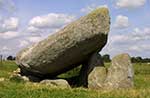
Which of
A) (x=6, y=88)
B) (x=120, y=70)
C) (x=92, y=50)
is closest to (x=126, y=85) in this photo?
(x=120, y=70)

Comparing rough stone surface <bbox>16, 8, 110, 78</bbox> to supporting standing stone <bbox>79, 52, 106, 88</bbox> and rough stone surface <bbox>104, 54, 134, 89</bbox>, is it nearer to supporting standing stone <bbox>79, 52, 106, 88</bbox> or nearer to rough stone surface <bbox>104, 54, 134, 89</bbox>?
supporting standing stone <bbox>79, 52, 106, 88</bbox>

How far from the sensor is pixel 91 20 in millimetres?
22859

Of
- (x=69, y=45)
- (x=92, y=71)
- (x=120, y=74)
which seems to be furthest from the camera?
(x=92, y=71)

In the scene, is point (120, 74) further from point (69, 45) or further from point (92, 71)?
point (69, 45)

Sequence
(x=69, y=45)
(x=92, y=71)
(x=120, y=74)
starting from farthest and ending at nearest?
(x=92, y=71)
(x=69, y=45)
(x=120, y=74)

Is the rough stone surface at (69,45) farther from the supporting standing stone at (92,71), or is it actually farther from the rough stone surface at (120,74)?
the rough stone surface at (120,74)

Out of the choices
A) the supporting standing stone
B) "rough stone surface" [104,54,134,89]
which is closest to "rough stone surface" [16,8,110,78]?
the supporting standing stone

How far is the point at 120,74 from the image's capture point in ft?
74.6

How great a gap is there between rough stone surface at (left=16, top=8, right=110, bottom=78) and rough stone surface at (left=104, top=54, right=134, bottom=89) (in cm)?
156

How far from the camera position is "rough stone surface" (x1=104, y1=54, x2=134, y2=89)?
74.4 feet

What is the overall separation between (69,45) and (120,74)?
127 inches

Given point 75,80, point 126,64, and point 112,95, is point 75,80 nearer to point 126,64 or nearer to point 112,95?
point 126,64

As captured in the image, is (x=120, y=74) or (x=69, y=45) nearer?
(x=120, y=74)

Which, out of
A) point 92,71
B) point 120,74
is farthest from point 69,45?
point 120,74
